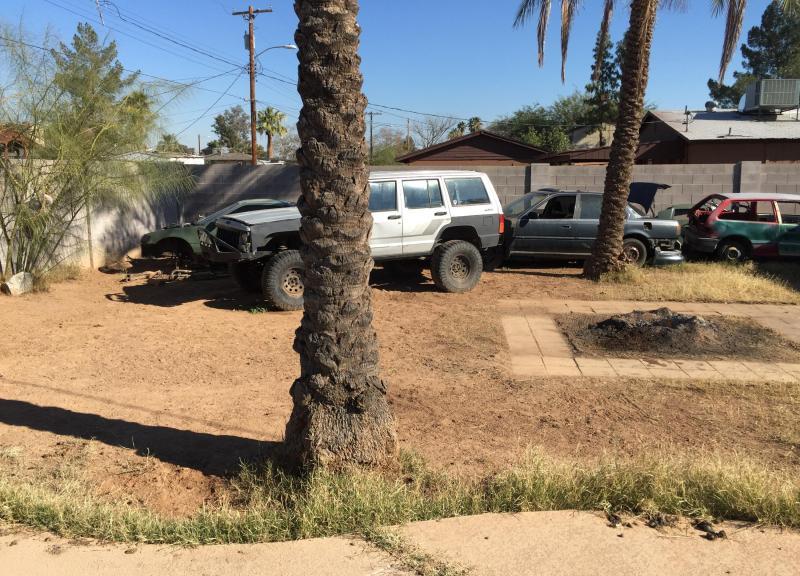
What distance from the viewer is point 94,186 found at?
1113 centimetres

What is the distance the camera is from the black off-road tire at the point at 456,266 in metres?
11.2

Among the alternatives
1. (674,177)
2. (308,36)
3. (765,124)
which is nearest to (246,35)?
(674,177)

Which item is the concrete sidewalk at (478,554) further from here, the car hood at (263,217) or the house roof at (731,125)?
the house roof at (731,125)

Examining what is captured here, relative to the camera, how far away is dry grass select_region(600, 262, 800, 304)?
10.9m

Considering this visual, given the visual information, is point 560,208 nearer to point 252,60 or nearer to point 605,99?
point 252,60

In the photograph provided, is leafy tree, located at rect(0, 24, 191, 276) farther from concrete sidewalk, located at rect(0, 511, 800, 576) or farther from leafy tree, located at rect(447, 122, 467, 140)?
leafy tree, located at rect(447, 122, 467, 140)

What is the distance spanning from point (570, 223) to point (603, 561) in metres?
11.1

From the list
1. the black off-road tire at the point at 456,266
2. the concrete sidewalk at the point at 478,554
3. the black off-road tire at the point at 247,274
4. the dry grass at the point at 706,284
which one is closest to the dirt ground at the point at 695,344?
the dry grass at the point at 706,284

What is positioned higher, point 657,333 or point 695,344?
point 657,333

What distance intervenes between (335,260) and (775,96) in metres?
28.5

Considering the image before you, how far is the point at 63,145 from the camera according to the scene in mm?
10312

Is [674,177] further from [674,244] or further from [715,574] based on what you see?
[715,574]

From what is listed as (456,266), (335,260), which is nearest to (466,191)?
(456,266)

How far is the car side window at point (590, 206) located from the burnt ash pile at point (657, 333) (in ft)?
18.0
